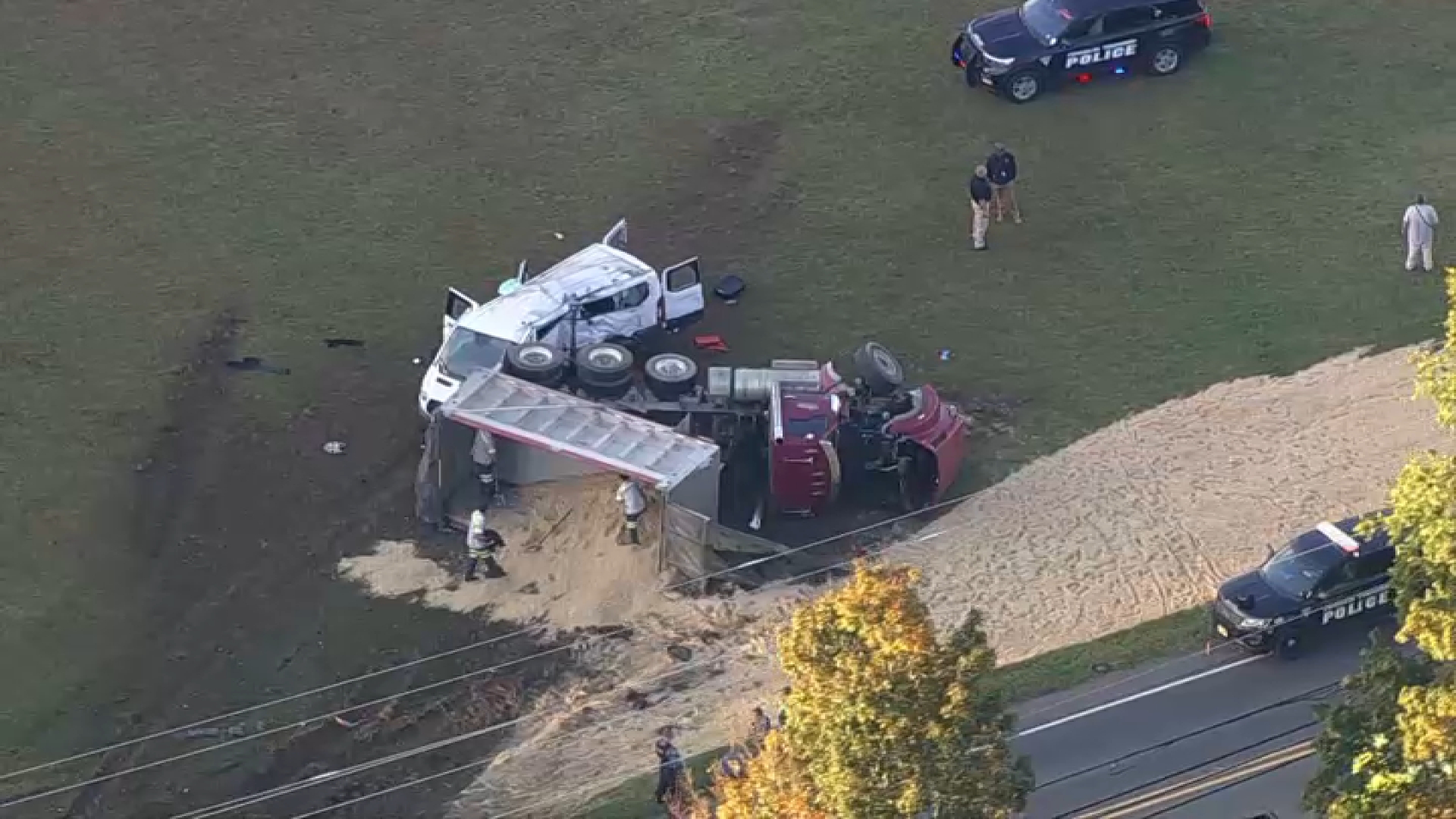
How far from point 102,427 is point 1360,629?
1615 cm

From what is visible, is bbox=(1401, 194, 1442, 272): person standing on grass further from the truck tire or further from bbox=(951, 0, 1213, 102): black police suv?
the truck tire

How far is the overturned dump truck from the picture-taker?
25906 mm

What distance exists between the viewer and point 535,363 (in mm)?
27781

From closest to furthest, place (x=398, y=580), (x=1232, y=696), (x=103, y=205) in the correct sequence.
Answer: (x=1232, y=696) < (x=398, y=580) < (x=103, y=205)

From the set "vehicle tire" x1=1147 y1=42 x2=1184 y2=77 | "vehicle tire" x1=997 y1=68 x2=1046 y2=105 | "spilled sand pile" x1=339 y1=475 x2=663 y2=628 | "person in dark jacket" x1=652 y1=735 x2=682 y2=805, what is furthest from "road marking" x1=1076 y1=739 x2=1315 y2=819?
"vehicle tire" x1=1147 y1=42 x2=1184 y2=77

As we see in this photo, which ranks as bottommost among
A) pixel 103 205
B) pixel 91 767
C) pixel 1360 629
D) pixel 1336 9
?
pixel 91 767

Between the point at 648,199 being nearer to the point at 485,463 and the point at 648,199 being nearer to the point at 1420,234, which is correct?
the point at 485,463

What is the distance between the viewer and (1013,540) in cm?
2673

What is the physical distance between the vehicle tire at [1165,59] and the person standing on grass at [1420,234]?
21.1ft

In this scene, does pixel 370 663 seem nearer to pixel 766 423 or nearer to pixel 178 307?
pixel 766 423

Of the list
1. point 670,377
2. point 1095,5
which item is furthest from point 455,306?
point 1095,5

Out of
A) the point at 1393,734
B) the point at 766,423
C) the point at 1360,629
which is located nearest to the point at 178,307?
the point at 766,423

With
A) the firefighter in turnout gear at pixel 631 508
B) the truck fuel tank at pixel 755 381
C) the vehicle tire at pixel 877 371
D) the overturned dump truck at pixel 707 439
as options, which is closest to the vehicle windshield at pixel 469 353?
the overturned dump truck at pixel 707 439

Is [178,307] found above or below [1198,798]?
above
